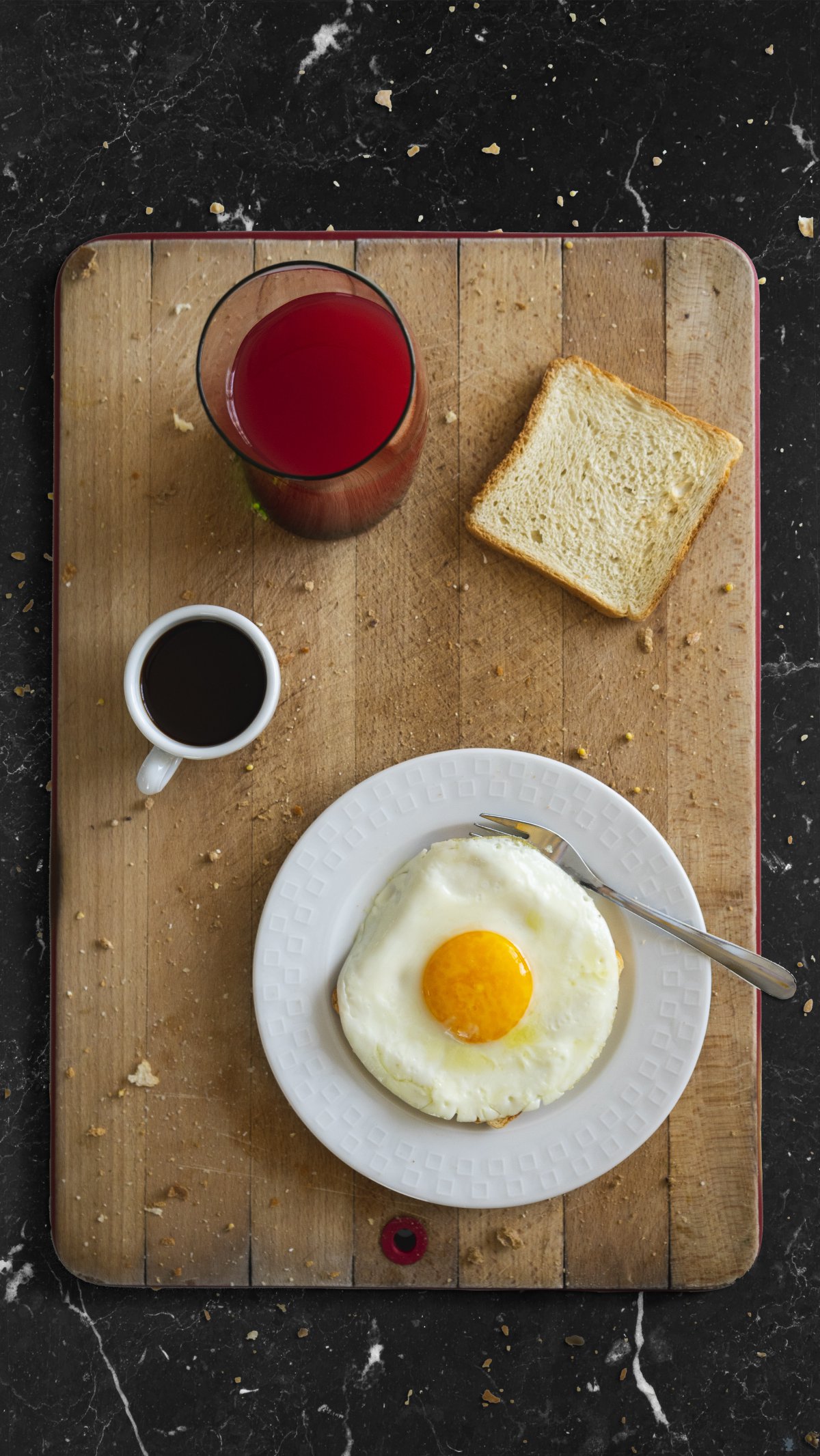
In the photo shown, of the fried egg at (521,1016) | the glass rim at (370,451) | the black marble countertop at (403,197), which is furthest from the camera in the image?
the black marble countertop at (403,197)

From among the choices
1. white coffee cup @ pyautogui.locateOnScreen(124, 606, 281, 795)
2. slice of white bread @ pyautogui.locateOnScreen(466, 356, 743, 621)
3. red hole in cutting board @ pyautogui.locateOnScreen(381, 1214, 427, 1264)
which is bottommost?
red hole in cutting board @ pyautogui.locateOnScreen(381, 1214, 427, 1264)

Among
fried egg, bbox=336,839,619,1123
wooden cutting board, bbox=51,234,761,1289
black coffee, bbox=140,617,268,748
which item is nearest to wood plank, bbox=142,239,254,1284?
wooden cutting board, bbox=51,234,761,1289

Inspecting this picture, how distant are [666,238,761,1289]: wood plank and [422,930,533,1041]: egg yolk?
34 cm

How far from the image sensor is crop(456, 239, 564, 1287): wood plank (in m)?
1.50

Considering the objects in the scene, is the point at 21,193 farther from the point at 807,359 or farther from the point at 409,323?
the point at 807,359

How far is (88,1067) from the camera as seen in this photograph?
150cm

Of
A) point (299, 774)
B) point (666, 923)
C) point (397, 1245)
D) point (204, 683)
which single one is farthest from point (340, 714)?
point (397, 1245)

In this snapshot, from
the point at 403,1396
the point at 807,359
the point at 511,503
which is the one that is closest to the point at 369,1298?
the point at 403,1396

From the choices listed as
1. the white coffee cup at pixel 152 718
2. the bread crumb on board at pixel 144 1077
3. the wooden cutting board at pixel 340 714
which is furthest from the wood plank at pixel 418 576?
the bread crumb on board at pixel 144 1077

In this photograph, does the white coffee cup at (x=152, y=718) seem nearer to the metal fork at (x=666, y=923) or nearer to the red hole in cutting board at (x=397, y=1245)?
the metal fork at (x=666, y=923)

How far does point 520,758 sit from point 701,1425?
111 centimetres

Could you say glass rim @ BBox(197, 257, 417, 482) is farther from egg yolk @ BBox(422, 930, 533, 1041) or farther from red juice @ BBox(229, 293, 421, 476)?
egg yolk @ BBox(422, 930, 533, 1041)

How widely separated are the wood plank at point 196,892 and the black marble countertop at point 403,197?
217 millimetres

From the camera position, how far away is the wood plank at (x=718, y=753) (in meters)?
1.48
